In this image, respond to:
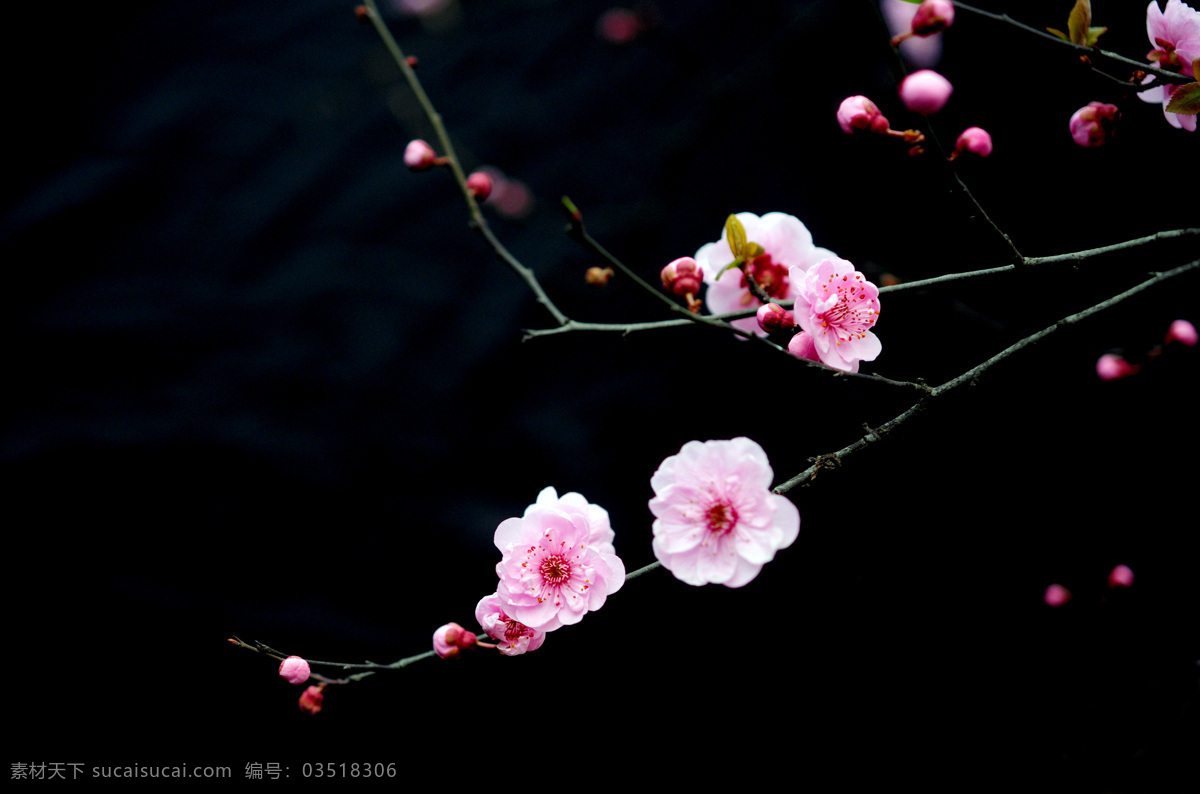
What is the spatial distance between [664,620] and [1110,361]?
69cm

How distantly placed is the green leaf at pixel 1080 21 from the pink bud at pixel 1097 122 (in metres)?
0.08

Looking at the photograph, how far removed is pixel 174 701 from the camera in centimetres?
111

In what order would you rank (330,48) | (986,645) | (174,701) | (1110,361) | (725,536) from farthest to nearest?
1. (330,48)
2. (174,701)
3. (986,645)
4. (1110,361)
5. (725,536)

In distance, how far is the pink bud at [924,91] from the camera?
468 mm

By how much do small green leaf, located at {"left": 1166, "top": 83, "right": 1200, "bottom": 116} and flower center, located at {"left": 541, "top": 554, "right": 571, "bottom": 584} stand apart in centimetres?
65

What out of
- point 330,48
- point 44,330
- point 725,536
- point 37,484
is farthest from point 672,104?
point 37,484

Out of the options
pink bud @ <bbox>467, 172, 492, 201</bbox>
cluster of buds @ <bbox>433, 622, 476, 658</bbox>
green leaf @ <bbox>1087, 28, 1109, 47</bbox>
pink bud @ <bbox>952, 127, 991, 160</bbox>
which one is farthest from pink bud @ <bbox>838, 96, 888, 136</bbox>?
cluster of buds @ <bbox>433, 622, 476, 658</bbox>

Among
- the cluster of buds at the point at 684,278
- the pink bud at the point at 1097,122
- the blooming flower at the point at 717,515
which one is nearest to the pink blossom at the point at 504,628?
the blooming flower at the point at 717,515

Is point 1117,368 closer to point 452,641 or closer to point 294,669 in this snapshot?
point 452,641

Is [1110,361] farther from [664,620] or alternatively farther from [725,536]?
[664,620]

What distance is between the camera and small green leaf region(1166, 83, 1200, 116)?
0.55 m

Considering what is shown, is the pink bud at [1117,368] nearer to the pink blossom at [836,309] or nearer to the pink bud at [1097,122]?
the pink bud at [1097,122]

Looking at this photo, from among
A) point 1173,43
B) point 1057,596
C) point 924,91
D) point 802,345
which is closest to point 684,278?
point 802,345

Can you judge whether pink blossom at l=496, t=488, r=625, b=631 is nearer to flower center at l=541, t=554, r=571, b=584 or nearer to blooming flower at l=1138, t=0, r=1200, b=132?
flower center at l=541, t=554, r=571, b=584
